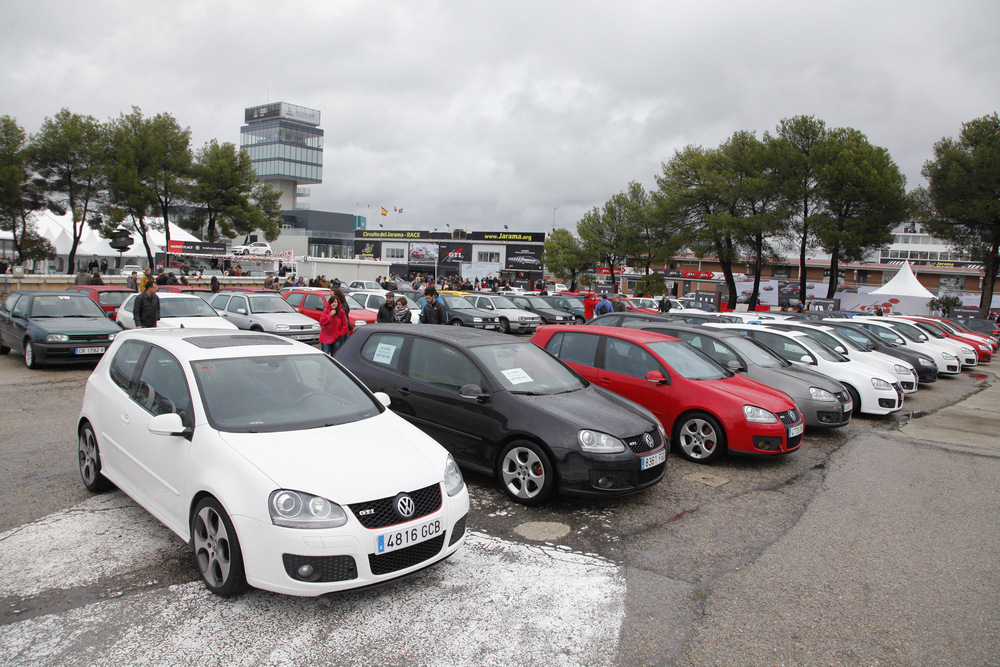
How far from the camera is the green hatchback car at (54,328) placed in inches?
416

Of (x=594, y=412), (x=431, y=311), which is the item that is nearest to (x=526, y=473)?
(x=594, y=412)

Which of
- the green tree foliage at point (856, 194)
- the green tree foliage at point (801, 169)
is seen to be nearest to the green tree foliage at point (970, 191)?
the green tree foliage at point (856, 194)

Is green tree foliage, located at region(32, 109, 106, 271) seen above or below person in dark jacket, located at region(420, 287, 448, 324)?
above

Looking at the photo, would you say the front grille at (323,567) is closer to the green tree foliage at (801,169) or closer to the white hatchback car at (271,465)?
the white hatchback car at (271,465)

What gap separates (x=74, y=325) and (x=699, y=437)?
35.4ft

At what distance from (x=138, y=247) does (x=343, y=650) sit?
45953 millimetres

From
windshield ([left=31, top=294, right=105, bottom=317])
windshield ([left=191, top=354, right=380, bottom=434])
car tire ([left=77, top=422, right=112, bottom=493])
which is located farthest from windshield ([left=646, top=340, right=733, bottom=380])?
windshield ([left=31, top=294, right=105, bottom=317])

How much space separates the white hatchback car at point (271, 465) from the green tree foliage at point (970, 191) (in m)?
38.4

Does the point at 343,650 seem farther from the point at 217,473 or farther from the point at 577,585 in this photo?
the point at 577,585

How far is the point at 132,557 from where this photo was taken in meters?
3.96

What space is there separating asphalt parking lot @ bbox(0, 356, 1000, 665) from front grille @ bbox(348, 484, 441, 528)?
1.83ft

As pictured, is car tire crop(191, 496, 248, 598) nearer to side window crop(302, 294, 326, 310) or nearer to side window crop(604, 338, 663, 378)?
side window crop(604, 338, 663, 378)

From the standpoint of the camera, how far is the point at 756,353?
9.14 metres

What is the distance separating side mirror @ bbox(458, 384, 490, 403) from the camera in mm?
5320
